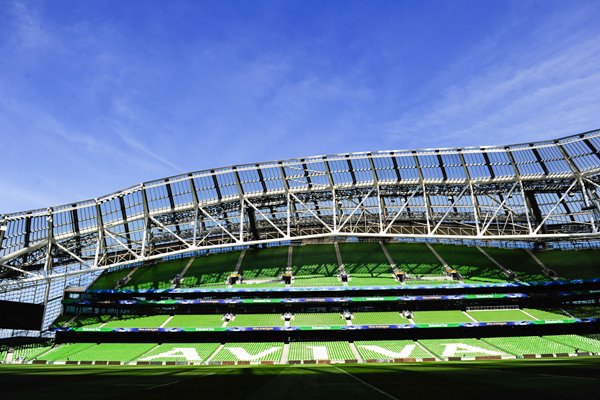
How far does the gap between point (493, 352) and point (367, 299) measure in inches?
544

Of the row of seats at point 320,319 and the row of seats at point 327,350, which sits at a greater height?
the row of seats at point 320,319

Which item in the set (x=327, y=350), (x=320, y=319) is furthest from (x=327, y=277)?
(x=327, y=350)

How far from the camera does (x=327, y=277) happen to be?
46312mm

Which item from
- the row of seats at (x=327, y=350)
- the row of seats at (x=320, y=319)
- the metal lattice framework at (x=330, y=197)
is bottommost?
the row of seats at (x=327, y=350)

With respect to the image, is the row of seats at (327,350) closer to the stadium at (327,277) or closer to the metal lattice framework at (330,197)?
the stadium at (327,277)

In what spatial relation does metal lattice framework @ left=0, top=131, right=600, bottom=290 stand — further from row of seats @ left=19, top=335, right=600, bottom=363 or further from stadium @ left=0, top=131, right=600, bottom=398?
row of seats @ left=19, top=335, right=600, bottom=363

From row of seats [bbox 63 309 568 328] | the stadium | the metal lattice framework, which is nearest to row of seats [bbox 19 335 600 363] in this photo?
the stadium

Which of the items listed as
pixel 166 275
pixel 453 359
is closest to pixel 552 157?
pixel 453 359

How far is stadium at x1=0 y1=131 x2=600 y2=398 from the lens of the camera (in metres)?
35.3

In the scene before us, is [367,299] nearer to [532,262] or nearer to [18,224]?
[532,262]

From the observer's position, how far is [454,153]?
36250 millimetres

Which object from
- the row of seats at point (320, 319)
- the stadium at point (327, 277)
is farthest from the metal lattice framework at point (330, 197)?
the row of seats at point (320, 319)

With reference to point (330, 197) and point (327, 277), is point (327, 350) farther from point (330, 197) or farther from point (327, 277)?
point (330, 197)

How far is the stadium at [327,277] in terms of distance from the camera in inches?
1391
